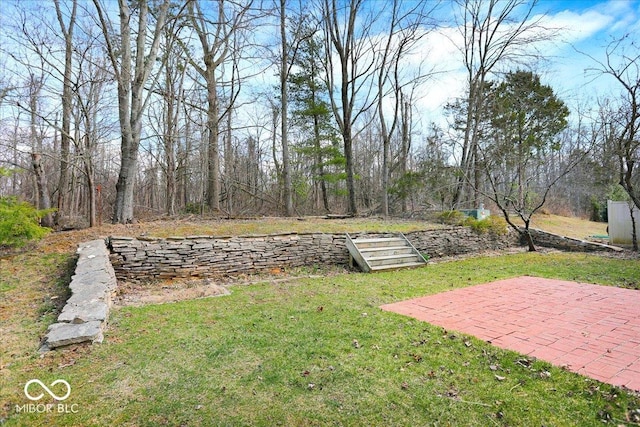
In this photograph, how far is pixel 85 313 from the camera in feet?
11.9

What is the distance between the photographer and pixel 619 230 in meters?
10.6

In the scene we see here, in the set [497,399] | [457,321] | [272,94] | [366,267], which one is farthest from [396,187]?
[497,399]

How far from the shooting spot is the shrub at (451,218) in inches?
437

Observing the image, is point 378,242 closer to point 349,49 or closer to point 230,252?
point 230,252

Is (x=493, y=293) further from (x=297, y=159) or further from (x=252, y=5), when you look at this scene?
(x=297, y=159)

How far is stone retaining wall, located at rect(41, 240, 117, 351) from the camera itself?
3158 millimetres

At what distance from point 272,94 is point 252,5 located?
22.4 feet

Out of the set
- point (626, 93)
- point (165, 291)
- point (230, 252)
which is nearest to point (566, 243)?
point (626, 93)

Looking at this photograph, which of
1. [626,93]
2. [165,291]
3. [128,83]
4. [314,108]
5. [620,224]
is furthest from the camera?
[314,108]

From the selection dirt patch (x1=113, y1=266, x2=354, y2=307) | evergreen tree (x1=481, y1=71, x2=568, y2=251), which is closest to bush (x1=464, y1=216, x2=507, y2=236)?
evergreen tree (x1=481, y1=71, x2=568, y2=251)

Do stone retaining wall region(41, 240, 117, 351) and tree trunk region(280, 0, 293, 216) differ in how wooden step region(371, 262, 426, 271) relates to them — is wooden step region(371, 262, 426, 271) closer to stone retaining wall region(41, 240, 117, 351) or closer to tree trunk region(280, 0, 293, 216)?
stone retaining wall region(41, 240, 117, 351)

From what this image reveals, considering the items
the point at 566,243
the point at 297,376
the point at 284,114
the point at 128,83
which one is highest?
the point at 284,114

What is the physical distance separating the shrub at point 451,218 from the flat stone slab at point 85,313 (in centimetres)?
986

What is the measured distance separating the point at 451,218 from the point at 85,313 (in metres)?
10.4
